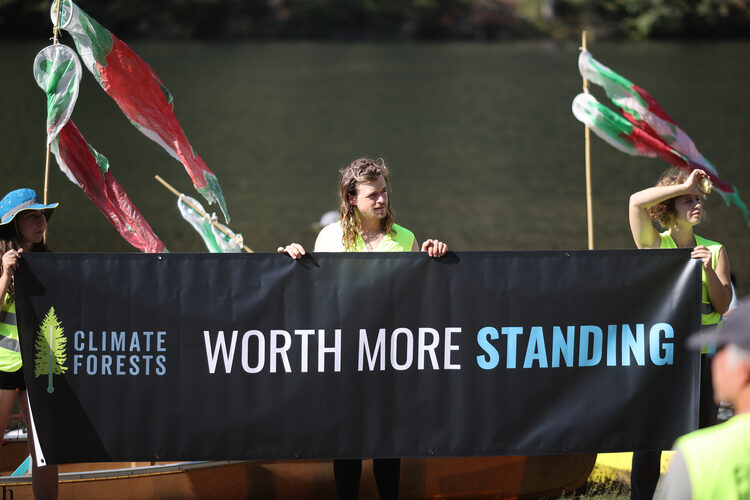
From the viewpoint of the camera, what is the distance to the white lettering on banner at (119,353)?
197 inches

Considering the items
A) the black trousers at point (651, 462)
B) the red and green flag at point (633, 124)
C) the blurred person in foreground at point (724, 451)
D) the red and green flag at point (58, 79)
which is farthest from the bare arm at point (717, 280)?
the red and green flag at point (58, 79)

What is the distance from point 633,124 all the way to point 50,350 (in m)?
3.85

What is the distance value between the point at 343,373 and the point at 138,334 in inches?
41.1

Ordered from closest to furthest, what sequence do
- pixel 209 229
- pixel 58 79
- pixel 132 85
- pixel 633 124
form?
pixel 58 79 < pixel 132 85 < pixel 633 124 < pixel 209 229

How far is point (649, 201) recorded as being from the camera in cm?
510

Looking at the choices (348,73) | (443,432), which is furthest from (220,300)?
(348,73)

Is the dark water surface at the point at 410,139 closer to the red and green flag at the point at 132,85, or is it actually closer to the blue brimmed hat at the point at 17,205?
the red and green flag at the point at 132,85

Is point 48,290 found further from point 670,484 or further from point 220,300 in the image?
point 670,484

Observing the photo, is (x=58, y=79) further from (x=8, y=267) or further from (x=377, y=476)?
(x=377, y=476)

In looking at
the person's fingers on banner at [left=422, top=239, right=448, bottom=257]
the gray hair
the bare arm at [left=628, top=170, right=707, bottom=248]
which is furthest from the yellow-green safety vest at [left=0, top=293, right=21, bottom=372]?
the gray hair

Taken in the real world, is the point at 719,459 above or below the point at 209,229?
below

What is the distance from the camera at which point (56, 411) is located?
5.00 m

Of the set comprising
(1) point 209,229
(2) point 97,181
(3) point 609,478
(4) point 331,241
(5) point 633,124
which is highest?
(5) point 633,124

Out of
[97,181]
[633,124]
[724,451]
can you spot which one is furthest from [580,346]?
[97,181]
